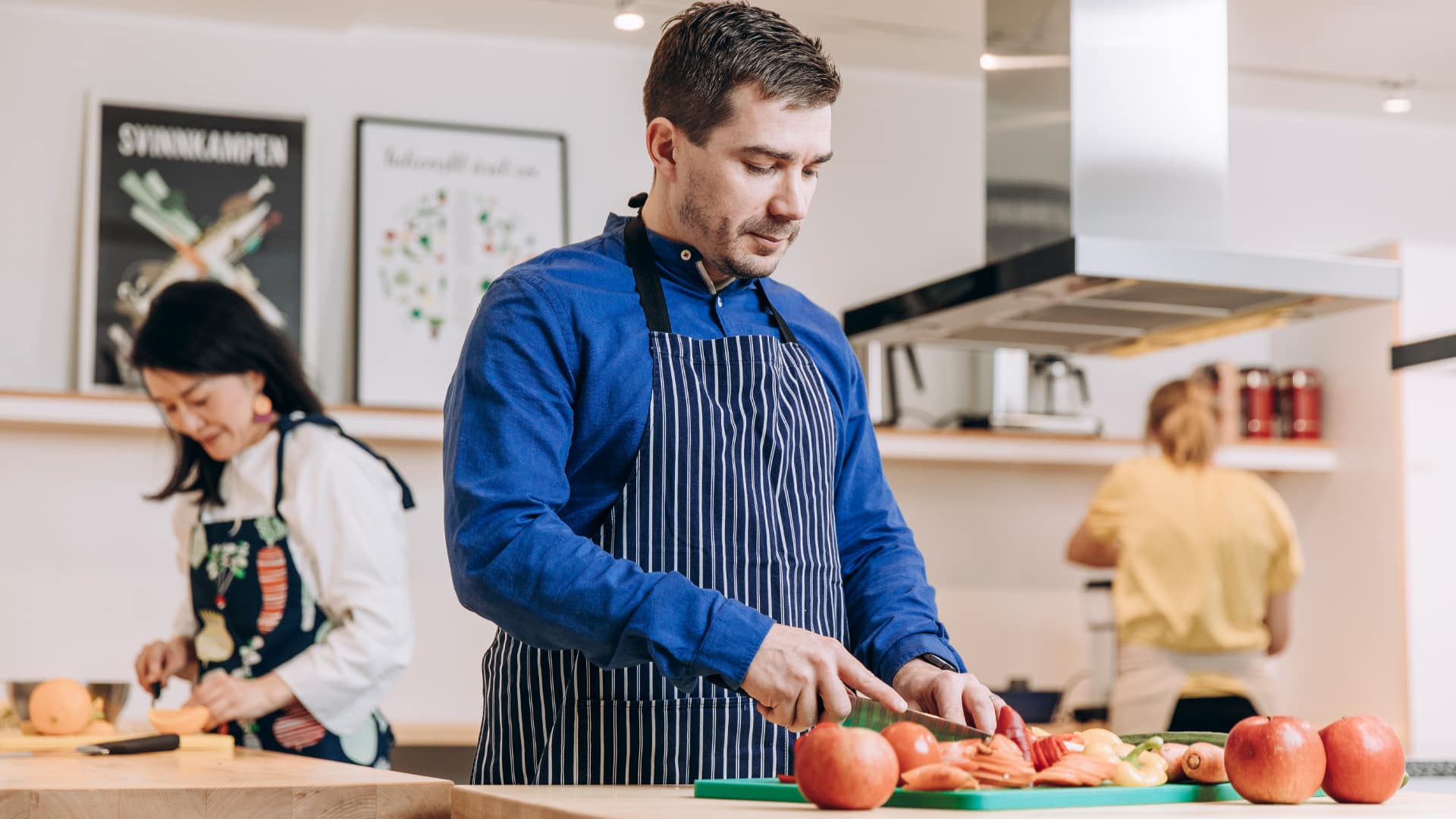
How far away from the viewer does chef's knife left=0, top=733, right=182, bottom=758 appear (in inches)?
77.7

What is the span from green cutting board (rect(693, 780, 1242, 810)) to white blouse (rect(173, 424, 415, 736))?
118 centimetres

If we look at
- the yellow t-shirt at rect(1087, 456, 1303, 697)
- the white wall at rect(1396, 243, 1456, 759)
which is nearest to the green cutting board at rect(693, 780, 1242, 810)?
the yellow t-shirt at rect(1087, 456, 1303, 697)

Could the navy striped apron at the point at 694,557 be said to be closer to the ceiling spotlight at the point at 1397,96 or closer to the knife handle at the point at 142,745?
the knife handle at the point at 142,745

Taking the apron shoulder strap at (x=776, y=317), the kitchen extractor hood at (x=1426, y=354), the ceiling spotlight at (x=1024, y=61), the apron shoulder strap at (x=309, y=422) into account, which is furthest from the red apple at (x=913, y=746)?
the ceiling spotlight at (x=1024, y=61)

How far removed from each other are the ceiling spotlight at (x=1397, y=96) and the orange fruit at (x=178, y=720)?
12.4ft

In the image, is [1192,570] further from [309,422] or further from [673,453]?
[673,453]

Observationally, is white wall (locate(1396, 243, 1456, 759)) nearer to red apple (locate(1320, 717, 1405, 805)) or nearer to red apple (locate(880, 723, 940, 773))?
red apple (locate(1320, 717, 1405, 805))

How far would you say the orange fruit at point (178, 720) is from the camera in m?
2.13

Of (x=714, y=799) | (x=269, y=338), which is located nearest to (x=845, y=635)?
(x=714, y=799)

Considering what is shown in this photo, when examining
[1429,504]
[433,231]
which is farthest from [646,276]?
[1429,504]

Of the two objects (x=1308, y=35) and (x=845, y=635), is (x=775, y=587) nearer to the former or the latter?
(x=845, y=635)

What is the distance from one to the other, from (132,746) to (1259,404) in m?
3.50

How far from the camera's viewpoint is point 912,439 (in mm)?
4172

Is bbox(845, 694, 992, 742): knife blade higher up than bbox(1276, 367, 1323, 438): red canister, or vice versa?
bbox(1276, 367, 1323, 438): red canister
